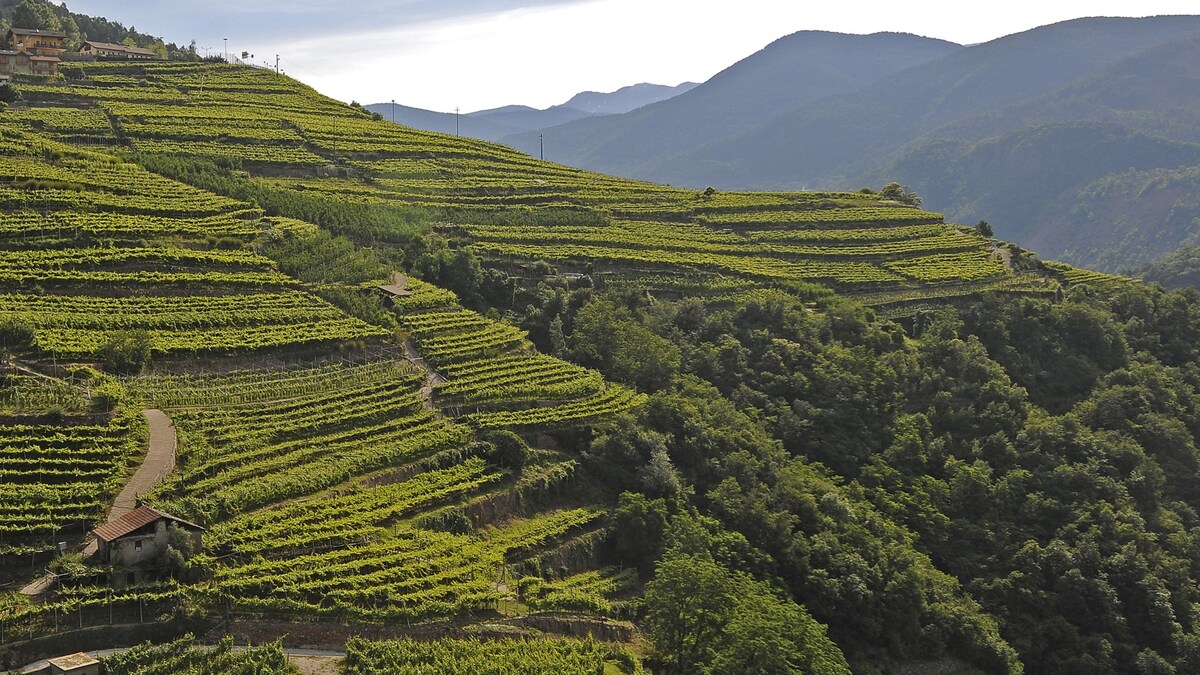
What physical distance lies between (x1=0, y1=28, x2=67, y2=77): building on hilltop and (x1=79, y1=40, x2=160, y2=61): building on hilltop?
4176mm

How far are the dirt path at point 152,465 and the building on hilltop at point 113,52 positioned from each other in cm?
7525

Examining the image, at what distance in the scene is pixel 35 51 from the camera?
287 feet

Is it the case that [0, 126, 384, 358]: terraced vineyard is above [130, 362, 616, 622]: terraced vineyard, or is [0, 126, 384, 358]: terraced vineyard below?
above

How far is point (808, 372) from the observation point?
60438mm

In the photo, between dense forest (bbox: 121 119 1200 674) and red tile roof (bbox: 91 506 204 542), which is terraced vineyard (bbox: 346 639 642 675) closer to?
dense forest (bbox: 121 119 1200 674)

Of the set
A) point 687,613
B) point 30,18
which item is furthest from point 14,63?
point 687,613

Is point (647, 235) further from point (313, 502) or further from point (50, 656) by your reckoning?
point (50, 656)

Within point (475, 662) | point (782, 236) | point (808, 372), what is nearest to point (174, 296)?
point (475, 662)

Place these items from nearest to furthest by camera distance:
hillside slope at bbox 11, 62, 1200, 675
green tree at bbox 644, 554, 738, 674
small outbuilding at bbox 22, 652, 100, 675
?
small outbuilding at bbox 22, 652, 100, 675 < hillside slope at bbox 11, 62, 1200, 675 < green tree at bbox 644, 554, 738, 674

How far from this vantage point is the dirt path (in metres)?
30.9

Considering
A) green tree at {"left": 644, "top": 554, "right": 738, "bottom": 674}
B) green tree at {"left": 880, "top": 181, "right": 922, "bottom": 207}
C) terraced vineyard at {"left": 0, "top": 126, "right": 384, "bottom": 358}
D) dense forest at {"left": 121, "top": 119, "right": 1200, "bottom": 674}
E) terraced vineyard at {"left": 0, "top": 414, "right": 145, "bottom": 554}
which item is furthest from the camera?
green tree at {"left": 880, "top": 181, "right": 922, "bottom": 207}

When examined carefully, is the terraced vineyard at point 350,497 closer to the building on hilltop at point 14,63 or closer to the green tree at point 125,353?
the green tree at point 125,353

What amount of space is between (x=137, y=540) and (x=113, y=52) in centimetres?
8889

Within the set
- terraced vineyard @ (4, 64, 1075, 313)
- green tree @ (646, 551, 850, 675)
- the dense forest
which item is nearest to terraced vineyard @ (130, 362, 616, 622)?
the dense forest
